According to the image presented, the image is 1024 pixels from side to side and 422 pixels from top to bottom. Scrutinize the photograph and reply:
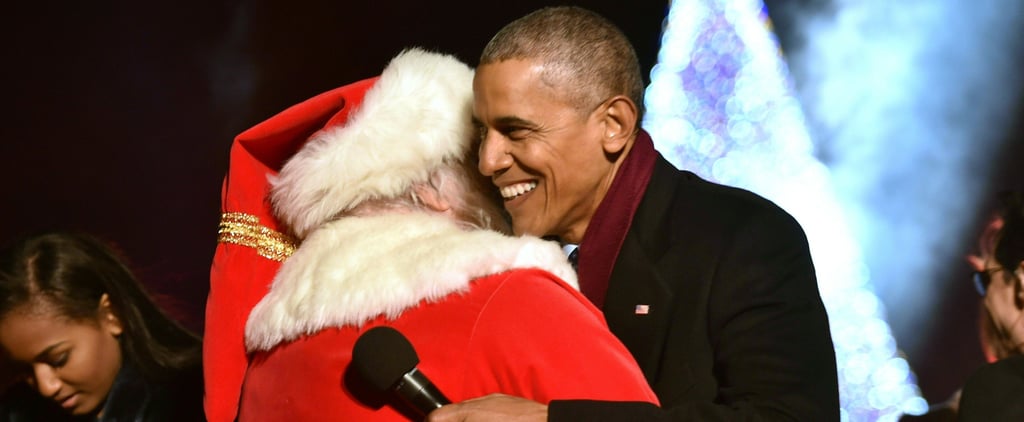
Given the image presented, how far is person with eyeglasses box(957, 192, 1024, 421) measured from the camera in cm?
190

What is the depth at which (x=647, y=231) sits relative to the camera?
5.90 feet

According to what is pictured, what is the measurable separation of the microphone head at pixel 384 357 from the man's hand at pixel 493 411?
7 centimetres

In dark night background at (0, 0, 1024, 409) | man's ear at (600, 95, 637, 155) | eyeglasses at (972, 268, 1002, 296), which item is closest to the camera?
man's ear at (600, 95, 637, 155)

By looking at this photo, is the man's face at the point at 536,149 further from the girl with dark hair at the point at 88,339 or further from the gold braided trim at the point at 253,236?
the girl with dark hair at the point at 88,339

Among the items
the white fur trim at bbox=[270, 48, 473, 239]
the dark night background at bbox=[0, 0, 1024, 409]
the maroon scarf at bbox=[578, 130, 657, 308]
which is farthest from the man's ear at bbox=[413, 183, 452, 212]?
the dark night background at bbox=[0, 0, 1024, 409]

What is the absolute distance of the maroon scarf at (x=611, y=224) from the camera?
5.88ft

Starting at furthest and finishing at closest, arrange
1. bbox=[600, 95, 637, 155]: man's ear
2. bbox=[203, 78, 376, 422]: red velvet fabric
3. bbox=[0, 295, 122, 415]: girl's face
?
bbox=[0, 295, 122, 415]: girl's face < bbox=[600, 95, 637, 155]: man's ear < bbox=[203, 78, 376, 422]: red velvet fabric

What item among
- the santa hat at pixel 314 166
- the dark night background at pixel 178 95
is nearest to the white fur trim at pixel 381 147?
the santa hat at pixel 314 166

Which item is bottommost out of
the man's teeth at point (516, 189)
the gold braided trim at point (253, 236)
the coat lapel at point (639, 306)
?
the coat lapel at point (639, 306)

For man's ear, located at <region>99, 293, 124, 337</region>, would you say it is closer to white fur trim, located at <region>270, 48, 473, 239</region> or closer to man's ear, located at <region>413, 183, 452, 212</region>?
white fur trim, located at <region>270, 48, 473, 239</region>

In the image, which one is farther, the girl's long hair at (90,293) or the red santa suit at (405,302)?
the girl's long hair at (90,293)

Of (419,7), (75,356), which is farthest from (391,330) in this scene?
(419,7)


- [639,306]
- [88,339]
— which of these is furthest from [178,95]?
[639,306]

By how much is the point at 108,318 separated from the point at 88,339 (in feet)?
0.27
